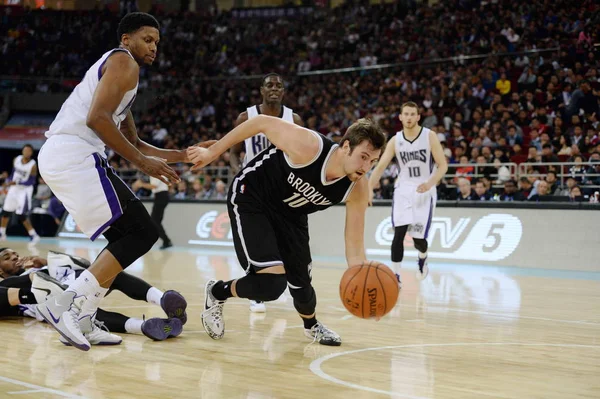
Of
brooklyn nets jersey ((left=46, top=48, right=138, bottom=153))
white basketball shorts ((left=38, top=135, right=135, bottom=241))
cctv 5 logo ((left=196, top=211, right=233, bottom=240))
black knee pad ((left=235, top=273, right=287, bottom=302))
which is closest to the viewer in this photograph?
white basketball shorts ((left=38, top=135, right=135, bottom=241))

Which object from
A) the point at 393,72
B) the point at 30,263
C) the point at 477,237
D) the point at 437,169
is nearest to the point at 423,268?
the point at 437,169

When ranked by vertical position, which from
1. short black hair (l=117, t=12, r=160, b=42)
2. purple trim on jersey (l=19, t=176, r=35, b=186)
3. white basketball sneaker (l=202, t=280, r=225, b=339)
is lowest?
white basketball sneaker (l=202, t=280, r=225, b=339)

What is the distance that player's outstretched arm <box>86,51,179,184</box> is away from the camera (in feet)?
15.3

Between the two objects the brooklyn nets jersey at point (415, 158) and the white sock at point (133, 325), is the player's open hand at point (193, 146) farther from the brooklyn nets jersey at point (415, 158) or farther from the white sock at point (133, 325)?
the brooklyn nets jersey at point (415, 158)

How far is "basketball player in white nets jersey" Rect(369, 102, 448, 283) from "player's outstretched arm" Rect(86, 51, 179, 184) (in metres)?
5.15

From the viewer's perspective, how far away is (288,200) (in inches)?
211

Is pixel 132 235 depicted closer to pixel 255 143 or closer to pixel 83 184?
pixel 83 184

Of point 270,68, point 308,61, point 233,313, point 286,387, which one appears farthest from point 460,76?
point 286,387

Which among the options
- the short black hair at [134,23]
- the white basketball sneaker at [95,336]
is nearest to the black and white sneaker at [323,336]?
the white basketball sneaker at [95,336]

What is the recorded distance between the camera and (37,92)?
30.3m

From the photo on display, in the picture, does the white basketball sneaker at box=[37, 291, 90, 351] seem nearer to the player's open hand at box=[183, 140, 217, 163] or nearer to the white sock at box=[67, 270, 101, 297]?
the white sock at box=[67, 270, 101, 297]

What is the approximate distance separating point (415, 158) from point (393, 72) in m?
14.1

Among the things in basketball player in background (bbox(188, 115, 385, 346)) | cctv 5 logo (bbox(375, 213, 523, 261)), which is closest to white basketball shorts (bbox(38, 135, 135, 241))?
basketball player in background (bbox(188, 115, 385, 346))

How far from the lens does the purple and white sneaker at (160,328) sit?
5414mm
